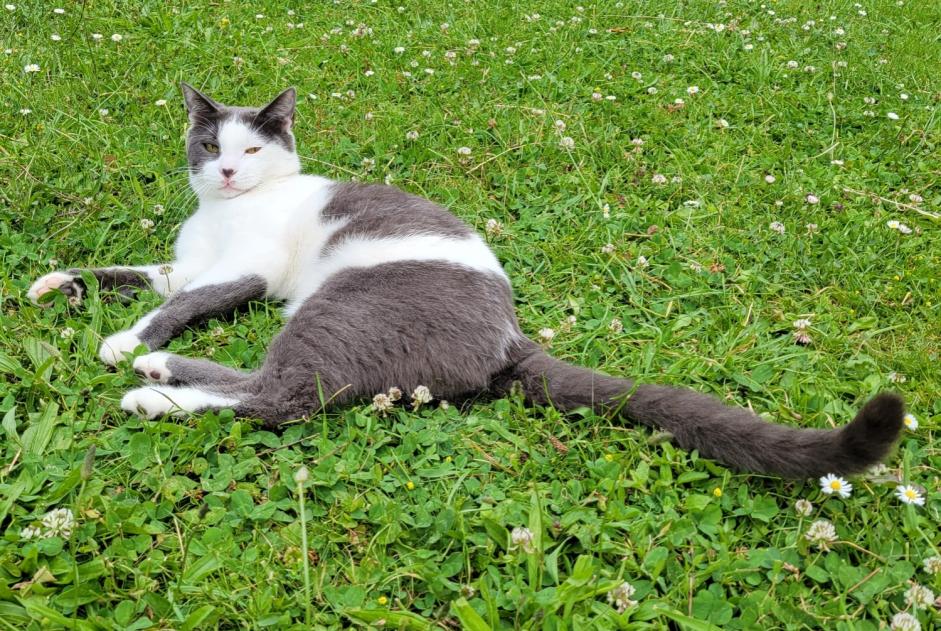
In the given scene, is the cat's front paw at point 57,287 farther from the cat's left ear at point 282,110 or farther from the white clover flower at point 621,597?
the white clover flower at point 621,597

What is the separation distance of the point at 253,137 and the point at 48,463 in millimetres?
1621

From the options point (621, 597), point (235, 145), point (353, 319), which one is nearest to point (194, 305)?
point (353, 319)

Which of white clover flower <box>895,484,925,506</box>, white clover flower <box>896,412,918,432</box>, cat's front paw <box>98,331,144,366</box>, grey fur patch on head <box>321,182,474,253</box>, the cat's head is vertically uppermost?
the cat's head

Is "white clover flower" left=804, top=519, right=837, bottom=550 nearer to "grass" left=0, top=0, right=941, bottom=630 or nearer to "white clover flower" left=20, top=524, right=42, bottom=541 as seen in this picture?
"grass" left=0, top=0, right=941, bottom=630

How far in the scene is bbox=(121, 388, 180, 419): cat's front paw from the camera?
2.02m

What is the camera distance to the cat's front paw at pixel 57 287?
246 cm

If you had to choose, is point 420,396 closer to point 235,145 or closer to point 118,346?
point 118,346

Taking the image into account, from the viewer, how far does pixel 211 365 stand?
230 centimetres

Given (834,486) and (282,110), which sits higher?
(282,110)

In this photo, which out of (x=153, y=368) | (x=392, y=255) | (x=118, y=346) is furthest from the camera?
(x=392, y=255)


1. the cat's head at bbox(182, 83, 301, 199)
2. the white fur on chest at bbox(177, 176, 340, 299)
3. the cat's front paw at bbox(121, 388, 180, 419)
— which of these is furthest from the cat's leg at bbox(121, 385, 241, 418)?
the cat's head at bbox(182, 83, 301, 199)

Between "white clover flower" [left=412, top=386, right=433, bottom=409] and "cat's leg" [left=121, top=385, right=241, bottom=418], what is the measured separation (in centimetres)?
53

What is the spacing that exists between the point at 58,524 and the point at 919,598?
2.00 metres

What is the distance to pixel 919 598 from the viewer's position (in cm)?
161
